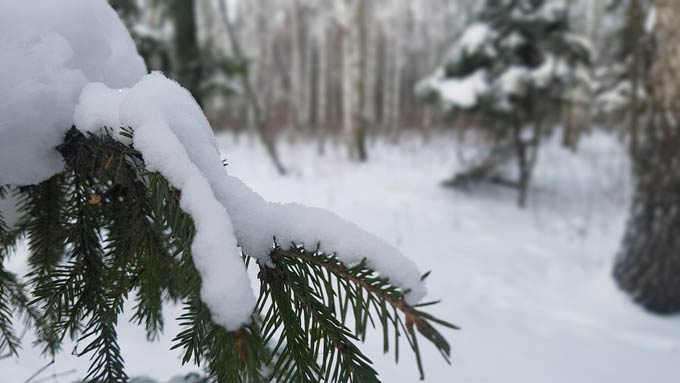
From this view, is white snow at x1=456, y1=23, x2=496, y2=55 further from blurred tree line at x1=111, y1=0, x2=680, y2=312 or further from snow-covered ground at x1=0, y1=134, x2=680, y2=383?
snow-covered ground at x1=0, y1=134, x2=680, y2=383

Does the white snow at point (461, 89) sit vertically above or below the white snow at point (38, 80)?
below

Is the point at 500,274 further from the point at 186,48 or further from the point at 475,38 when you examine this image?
the point at 475,38

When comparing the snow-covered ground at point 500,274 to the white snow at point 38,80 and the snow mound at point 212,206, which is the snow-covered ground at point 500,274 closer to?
the white snow at point 38,80

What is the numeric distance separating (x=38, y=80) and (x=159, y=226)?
0.98ft

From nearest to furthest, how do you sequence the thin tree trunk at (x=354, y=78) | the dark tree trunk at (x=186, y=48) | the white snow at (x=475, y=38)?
the dark tree trunk at (x=186, y=48) → the white snow at (x=475, y=38) → the thin tree trunk at (x=354, y=78)

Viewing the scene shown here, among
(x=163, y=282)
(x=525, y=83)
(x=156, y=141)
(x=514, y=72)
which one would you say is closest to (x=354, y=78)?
(x=514, y=72)

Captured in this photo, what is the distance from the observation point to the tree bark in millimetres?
3230

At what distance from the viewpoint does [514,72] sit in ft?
19.8

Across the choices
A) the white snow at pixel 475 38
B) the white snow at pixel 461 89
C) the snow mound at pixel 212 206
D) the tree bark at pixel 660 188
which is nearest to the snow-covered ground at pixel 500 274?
the tree bark at pixel 660 188

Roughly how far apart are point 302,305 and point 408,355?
3.40 feet

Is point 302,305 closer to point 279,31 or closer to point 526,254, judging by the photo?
point 526,254

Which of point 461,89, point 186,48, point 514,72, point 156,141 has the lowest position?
point 461,89

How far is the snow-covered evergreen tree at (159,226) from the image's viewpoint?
1.65 feet

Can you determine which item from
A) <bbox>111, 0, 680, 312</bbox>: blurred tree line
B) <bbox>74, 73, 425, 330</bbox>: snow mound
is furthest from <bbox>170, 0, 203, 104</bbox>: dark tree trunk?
<bbox>74, 73, 425, 330</bbox>: snow mound
